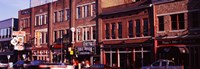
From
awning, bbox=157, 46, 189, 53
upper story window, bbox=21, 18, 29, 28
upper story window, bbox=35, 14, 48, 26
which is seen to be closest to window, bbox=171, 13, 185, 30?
awning, bbox=157, 46, 189, 53

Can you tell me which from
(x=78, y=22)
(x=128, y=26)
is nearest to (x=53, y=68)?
(x=128, y=26)

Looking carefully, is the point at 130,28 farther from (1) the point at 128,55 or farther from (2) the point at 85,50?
(2) the point at 85,50

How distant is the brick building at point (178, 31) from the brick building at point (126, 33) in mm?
1117

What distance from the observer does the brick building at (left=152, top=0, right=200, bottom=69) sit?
33.3m

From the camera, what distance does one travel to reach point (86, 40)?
154 feet

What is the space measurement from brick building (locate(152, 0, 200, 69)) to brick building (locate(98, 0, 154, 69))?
1117mm

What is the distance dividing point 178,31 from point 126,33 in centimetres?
741

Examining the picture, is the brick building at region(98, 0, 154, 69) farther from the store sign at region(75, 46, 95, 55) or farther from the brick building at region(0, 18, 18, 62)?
the brick building at region(0, 18, 18, 62)

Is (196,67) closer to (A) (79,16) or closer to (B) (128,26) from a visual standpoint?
(B) (128,26)

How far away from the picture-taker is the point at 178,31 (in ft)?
114

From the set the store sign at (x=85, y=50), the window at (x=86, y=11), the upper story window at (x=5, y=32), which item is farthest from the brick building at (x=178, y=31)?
the upper story window at (x=5, y=32)

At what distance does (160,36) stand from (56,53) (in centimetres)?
2069

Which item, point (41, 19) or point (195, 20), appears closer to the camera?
point (195, 20)

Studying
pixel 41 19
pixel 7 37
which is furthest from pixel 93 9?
pixel 7 37
